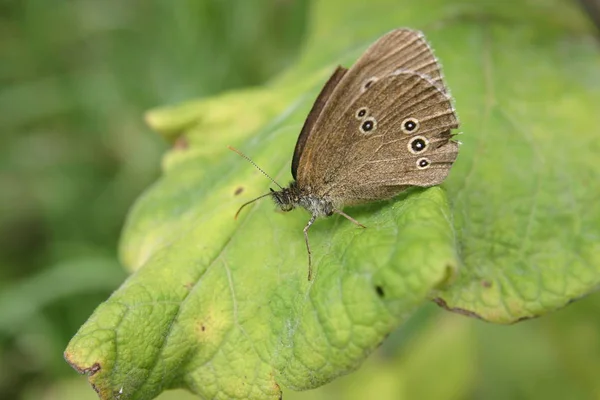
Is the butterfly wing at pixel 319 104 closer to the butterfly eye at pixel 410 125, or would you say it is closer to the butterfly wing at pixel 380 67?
the butterfly wing at pixel 380 67

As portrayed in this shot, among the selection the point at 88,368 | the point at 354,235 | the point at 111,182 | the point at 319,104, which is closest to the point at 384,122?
the point at 319,104

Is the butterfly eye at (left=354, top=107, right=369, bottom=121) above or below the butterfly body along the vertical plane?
above

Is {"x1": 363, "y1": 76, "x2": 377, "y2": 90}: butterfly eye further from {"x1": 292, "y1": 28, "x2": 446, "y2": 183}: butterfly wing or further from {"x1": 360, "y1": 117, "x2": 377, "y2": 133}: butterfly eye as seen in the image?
{"x1": 360, "y1": 117, "x2": 377, "y2": 133}: butterfly eye

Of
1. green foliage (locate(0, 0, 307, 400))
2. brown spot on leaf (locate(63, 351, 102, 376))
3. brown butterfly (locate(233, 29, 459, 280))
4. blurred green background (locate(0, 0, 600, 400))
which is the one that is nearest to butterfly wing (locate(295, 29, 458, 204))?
brown butterfly (locate(233, 29, 459, 280))

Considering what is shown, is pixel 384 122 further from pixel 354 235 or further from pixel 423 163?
pixel 354 235

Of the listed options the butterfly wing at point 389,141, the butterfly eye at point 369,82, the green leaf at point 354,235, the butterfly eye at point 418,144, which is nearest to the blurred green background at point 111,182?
the green leaf at point 354,235

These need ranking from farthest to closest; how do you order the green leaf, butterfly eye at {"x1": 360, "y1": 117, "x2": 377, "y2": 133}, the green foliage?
the green foliage < butterfly eye at {"x1": 360, "y1": 117, "x2": 377, "y2": 133} < the green leaf
